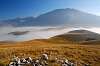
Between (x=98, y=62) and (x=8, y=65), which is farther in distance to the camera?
(x=98, y=62)

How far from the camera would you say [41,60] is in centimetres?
4059

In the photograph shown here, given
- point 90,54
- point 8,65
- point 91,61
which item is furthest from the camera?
point 90,54

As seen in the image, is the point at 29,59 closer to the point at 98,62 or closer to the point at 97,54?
the point at 98,62

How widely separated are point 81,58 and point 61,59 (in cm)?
619

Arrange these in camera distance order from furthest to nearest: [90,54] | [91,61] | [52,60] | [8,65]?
[90,54] → [91,61] → [52,60] → [8,65]

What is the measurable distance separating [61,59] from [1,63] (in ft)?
36.9

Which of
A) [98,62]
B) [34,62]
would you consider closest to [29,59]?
[34,62]

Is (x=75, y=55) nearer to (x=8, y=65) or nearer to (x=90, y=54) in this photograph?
(x=90, y=54)

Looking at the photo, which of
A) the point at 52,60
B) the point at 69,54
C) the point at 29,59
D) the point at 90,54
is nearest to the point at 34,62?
the point at 29,59

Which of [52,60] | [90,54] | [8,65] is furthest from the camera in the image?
[90,54]

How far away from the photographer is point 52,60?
138 ft

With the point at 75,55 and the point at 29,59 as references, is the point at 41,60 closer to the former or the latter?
the point at 29,59

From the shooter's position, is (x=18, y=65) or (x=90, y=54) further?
(x=90, y=54)

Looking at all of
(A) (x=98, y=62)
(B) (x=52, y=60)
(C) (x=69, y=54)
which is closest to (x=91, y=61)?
(A) (x=98, y=62)
